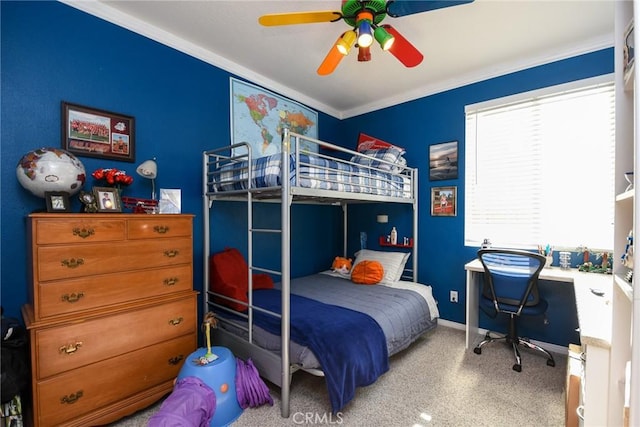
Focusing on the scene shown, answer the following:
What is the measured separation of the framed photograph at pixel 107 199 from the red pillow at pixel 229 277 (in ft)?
2.79

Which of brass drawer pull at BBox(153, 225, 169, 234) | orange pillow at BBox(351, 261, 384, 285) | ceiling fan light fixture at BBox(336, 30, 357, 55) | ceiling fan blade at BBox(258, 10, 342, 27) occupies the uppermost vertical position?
ceiling fan blade at BBox(258, 10, 342, 27)

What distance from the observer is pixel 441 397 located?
1.99 metres

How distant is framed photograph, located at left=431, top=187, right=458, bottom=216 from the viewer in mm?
3152

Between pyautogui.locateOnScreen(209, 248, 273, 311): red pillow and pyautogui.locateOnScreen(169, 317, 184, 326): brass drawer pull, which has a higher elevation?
pyautogui.locateOnScreen(209, 248, 273, 311): red pillow

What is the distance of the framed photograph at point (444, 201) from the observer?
3.15m

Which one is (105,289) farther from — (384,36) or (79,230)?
(384,36)

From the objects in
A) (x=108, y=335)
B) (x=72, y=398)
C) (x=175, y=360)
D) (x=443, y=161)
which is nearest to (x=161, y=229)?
(x=108, y=335)

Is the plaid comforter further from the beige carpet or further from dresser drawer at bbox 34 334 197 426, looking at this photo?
the beige carpet

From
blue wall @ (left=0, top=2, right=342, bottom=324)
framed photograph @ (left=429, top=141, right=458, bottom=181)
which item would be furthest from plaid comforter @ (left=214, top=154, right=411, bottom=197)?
framed photograph @ (left=429, top=141, right=458, bottom=181)

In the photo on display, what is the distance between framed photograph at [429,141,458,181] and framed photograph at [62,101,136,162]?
9.72ft

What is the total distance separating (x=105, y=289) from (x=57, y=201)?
22.4 inches

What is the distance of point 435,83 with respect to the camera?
3223 mm

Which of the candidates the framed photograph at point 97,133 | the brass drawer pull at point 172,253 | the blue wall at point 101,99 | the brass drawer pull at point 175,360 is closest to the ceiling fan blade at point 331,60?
the blue wall at point 101,99

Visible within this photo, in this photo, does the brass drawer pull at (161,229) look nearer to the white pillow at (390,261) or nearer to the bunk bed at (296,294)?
the bunk bed at (296,294)
